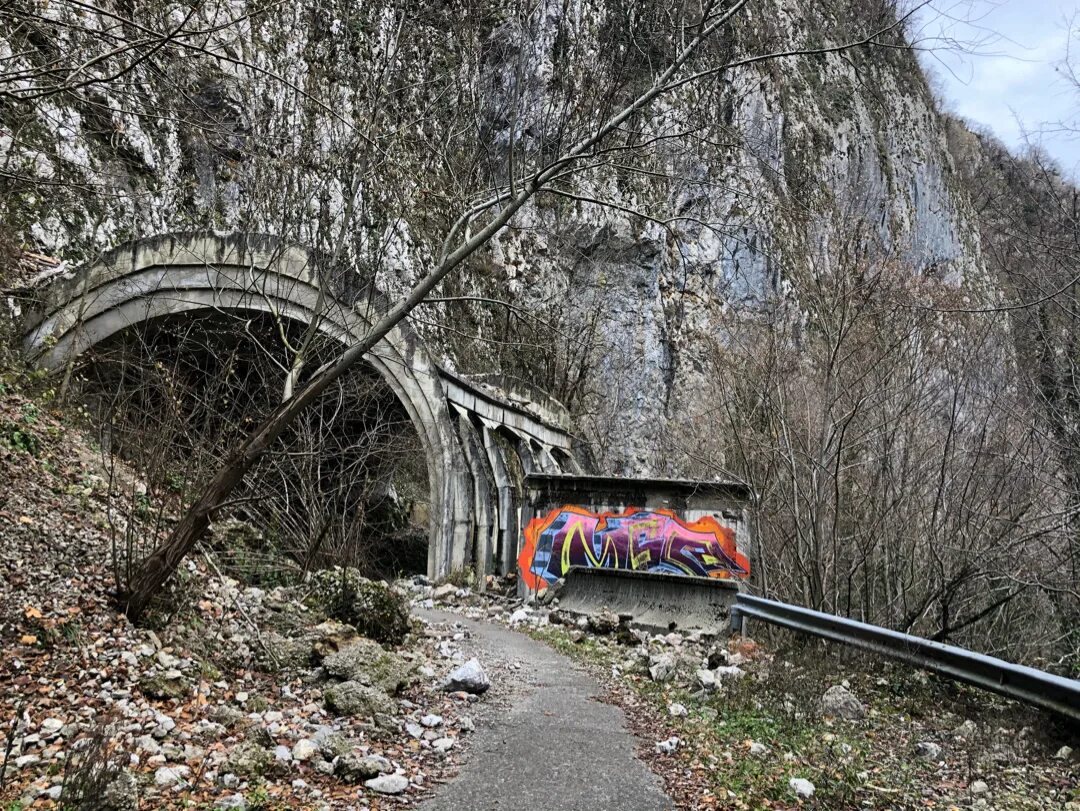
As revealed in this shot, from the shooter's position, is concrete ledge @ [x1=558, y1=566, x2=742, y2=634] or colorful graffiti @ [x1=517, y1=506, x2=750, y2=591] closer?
concrete ledge @ [x1=558, y1=566, x2=742, y2=634]

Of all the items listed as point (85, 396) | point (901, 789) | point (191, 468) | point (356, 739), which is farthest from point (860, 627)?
point (85, 396)

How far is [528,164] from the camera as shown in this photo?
688cm

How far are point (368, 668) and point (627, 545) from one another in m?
A: 8.14

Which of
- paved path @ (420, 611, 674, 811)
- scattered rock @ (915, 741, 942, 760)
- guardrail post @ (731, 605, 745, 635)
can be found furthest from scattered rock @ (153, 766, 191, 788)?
guardrail post @ (731, 605, 745, 635)

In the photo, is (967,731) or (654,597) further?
(654,597)

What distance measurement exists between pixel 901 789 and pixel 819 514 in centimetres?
479

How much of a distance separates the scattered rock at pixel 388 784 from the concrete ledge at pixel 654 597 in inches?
283

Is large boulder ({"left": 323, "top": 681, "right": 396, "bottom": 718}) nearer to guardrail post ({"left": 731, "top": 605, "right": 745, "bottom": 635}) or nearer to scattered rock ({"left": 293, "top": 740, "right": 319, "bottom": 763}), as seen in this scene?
scattered rock ({"left": 293, "top": 740, "right": 319, "bottom": 763})

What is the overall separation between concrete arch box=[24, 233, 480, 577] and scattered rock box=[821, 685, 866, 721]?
24.5 feet

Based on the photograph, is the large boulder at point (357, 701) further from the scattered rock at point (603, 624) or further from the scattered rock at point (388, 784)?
the scattered rock at point (603, 624)

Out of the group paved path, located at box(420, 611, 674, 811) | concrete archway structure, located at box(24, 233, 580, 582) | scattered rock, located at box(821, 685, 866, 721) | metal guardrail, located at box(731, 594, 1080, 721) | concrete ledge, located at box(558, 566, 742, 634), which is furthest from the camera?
concrete archway structure, located at box(24, 233, 580, 582)

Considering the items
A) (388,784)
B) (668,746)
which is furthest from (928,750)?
(388,784)

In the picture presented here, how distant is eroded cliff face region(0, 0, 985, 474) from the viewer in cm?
589

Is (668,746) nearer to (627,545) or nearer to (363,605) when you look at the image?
(363,605)
